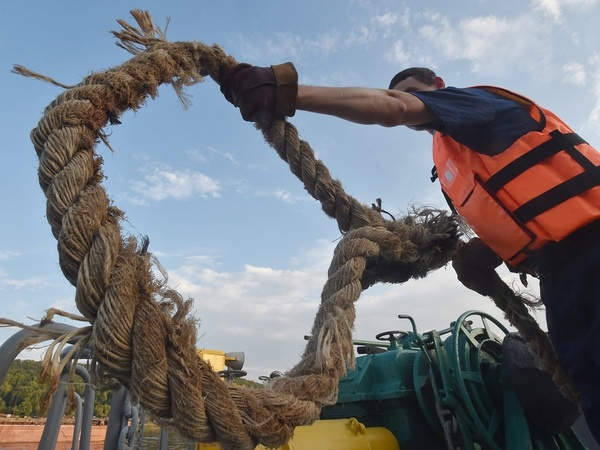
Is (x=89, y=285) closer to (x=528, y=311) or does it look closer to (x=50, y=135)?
(x=50, y=135)

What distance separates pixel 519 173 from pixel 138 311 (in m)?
1.54

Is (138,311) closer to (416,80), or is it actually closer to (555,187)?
(555,187)

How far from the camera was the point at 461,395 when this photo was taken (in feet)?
9.64

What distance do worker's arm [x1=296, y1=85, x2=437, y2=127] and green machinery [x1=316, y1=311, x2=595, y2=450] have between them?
167cm

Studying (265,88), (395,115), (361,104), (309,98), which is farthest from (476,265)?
(265,88)

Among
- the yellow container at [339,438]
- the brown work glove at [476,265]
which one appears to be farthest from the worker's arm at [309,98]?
the yellow container at [339,438]

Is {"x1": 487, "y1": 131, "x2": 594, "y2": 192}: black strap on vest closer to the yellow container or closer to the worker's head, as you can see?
the worker's head

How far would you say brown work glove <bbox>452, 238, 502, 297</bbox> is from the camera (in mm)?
2539

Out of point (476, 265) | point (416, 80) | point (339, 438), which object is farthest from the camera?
point (339, 438)

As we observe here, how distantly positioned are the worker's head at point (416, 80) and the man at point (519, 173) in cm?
32

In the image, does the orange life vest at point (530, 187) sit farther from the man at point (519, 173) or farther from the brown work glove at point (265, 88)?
the brown work glove at point (265, 88)

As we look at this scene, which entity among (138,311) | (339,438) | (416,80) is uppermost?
(416,80)

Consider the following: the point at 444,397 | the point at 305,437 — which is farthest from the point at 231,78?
the point at 444,397

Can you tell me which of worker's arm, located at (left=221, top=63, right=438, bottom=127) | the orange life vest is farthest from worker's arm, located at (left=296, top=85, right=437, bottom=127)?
the orange life vest
